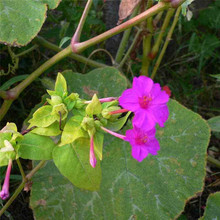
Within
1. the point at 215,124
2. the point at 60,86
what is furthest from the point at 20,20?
the point at 215,124

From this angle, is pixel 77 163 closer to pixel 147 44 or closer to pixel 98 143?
pixel 98 143

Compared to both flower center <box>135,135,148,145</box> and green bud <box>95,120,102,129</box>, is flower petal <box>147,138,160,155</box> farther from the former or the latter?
green bud <box>95,120,102,129</box>

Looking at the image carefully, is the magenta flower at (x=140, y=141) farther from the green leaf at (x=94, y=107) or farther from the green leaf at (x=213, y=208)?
the green leaf at (x=213, y=208)

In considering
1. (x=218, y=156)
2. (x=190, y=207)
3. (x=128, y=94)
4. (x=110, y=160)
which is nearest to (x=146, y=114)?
(x=128, y=94)

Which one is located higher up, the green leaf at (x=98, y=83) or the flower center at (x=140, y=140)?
the flower center at (x=140, y=140)

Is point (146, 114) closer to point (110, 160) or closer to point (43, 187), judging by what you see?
point (110, 160)

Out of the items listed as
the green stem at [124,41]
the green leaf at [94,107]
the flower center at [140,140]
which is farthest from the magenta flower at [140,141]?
the green stem at [124,41]

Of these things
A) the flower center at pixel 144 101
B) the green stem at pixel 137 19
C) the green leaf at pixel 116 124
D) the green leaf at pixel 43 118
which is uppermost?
the green stem at pixel 137 19
